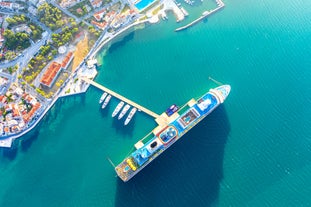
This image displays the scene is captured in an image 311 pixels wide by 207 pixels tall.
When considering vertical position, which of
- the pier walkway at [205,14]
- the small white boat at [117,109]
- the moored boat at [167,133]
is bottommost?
the moored boat at [167,133]

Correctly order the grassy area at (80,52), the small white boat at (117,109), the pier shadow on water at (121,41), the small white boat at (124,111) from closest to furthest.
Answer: the small white boat at (124,111) < the small white boat at (117,109) < the grassy area at (80,52) < the pier shadow on water at (121,41)

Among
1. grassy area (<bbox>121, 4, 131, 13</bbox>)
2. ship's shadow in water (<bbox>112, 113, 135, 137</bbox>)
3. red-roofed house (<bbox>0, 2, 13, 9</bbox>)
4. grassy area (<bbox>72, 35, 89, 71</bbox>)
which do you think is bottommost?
ship's shadow in water (<bbox>112, 113, 135, 137</bbox>)

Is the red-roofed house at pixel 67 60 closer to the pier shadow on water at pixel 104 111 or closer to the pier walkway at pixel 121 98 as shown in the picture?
the pier walkway at pixel 121 98

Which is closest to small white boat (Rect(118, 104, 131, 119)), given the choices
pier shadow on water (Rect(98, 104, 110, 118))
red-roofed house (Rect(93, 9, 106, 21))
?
pier shadow on water (Rect(98, 104, 110, 118))

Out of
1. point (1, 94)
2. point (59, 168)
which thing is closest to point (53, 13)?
point (1, 94)

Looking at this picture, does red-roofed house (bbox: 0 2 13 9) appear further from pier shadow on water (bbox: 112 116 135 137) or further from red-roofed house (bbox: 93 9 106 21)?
pier shadow on water (bbox: 112 116 135 137)

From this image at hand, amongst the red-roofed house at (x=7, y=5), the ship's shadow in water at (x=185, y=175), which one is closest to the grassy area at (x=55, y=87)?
the red-roofed house at (x=7, y=5)

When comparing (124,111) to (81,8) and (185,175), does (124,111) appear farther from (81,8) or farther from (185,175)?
(81,8)
